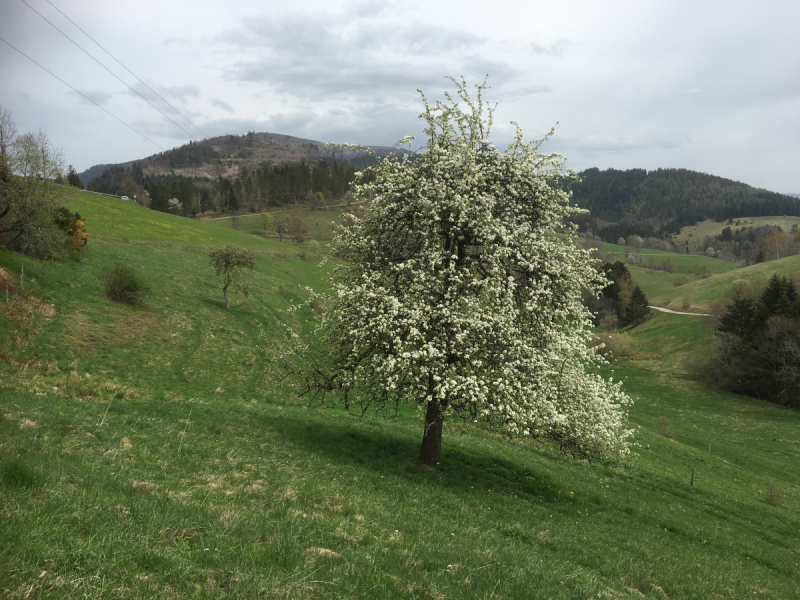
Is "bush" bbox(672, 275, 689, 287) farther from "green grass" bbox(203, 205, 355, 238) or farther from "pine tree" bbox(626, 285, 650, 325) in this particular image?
"green grass" bbox(203, 205, 355, 238)

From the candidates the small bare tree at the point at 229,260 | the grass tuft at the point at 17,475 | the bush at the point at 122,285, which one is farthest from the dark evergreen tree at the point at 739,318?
the grass tuft at the point at 17,475

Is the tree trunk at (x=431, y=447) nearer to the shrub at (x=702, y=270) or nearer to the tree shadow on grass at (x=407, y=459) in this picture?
the tree shadow on grass at (x=407, y=459)

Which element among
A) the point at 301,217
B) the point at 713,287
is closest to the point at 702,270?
the point at 713,287

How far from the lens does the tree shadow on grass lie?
713 inches

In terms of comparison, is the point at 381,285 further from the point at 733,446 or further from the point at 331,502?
the point at 733,446

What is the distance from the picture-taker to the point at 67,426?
1316 centimetres

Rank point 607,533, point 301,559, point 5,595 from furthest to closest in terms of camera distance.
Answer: point 607,533
point 301,559
point 5,595

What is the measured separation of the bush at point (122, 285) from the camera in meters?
38.8

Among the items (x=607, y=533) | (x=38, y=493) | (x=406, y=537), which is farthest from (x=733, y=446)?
(x=38, y=493)

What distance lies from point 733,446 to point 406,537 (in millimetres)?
51074

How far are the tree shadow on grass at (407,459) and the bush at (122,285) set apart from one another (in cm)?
2459

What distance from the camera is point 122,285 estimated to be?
39.1m

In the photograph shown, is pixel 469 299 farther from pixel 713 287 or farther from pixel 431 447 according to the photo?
pixel 713 287

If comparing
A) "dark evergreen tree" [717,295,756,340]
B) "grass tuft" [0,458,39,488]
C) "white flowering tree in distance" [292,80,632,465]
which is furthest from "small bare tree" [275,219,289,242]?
"grass tuft" [0,458,39,488]
